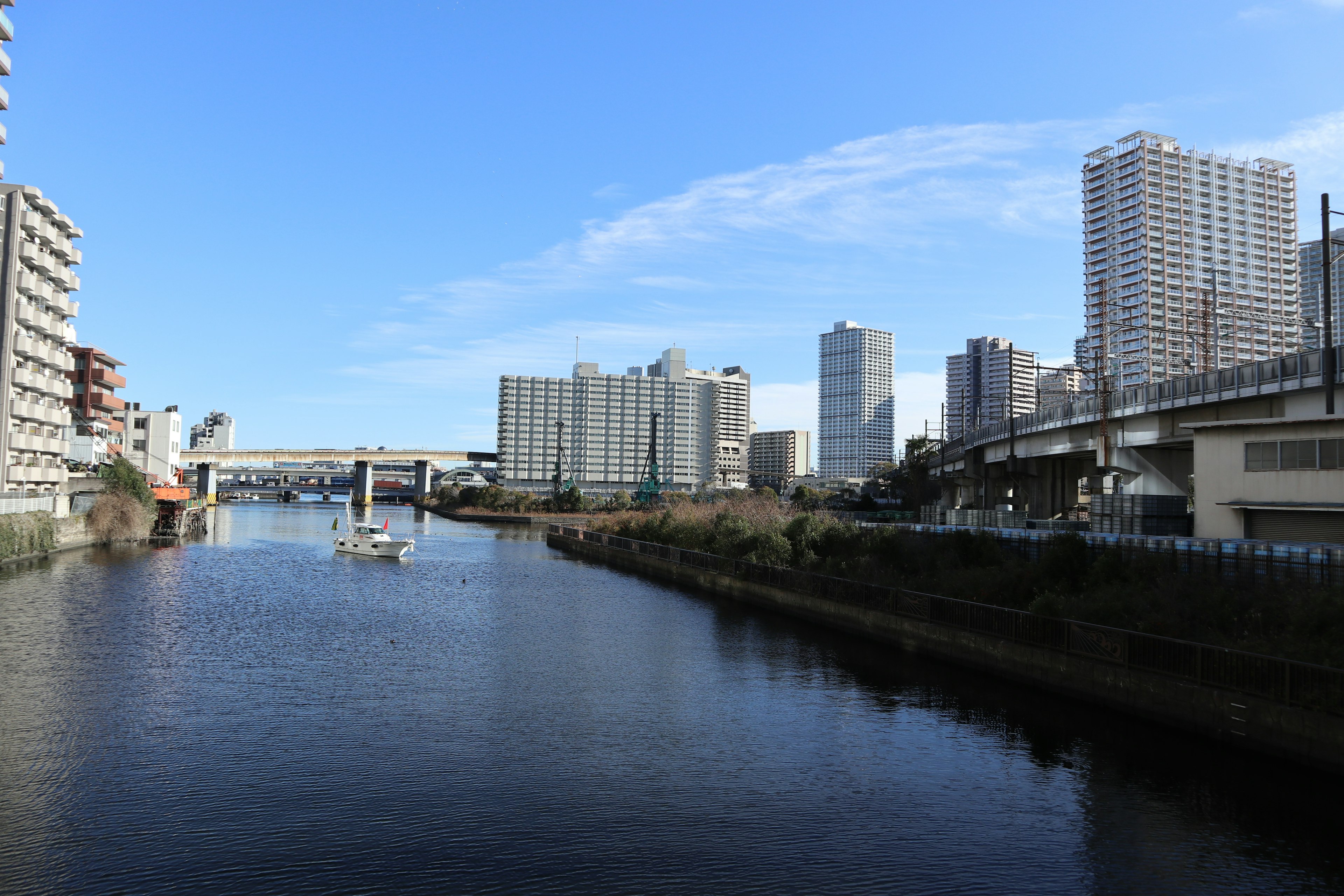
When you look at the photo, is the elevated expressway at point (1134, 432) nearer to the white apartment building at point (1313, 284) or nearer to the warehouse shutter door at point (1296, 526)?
the warehouse shutter door at point (1296, 526)

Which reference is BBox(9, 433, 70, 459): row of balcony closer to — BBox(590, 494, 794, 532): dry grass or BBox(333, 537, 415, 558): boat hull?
BBox(333, 537, 415, 558): boat hull

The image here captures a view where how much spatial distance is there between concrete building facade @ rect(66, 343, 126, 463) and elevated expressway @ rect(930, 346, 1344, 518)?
287 feet

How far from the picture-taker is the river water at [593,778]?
1443 centimetres

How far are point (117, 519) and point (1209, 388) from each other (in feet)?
268

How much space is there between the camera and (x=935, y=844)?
15.8 m

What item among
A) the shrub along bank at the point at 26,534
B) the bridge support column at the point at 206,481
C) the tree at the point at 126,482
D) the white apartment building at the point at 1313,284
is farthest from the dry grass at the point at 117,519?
the white apartment building at the point at 1313,284

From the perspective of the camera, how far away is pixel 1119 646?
2402 cm

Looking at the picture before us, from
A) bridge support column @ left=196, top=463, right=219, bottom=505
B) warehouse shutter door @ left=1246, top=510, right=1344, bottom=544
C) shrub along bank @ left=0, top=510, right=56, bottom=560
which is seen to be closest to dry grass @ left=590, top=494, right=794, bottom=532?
warehouse shutter door @ left=1246, top=510, right=1344, bottom=544

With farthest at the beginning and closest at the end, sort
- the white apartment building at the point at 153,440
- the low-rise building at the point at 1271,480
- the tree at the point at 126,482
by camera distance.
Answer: the white apartment building at the point at 153,440 < the tree at the point at 126,482 < the low-rise building at the point at 1271,480

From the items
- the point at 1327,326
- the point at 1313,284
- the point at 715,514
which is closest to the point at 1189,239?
the point at 1313,284

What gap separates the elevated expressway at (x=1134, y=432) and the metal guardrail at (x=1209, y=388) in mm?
39

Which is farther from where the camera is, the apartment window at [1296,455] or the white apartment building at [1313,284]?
the white apartment building at [1313,284]

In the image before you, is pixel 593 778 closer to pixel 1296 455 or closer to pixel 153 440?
pixel 1296 455

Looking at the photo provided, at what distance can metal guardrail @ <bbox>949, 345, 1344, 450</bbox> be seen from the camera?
108 feet
